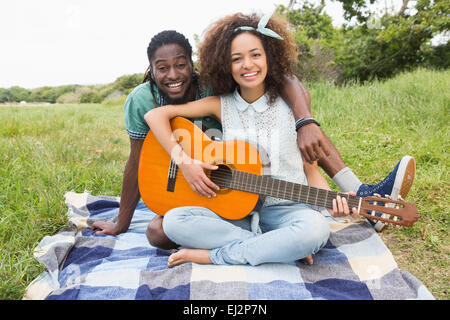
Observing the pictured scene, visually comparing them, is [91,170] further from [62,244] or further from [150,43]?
[150,43]

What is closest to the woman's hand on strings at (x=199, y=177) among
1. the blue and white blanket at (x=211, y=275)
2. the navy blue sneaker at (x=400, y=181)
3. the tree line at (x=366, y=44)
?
the blue and white blanket at (x=211, y=275)

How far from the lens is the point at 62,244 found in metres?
2.41

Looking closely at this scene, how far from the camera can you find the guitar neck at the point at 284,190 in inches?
81.3

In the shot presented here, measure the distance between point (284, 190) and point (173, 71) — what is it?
1.06 m

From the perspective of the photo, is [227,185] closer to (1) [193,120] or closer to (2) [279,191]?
(2) [279,191]

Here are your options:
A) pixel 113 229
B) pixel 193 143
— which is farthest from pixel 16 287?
pixel 193 143

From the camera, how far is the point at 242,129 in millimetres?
2383

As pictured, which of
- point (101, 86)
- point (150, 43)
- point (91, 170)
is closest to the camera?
point (150, 43)

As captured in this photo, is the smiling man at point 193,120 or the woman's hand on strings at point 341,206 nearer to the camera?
the woman's hand on strings at point 341,206

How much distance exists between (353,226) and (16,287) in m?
2.13

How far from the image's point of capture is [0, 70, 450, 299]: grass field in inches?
94.0

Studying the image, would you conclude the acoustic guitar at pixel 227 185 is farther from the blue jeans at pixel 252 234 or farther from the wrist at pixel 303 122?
the wrist at pixel 303 122

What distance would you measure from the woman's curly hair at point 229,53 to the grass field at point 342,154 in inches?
54.2

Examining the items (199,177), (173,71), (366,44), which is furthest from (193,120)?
(366,44)
